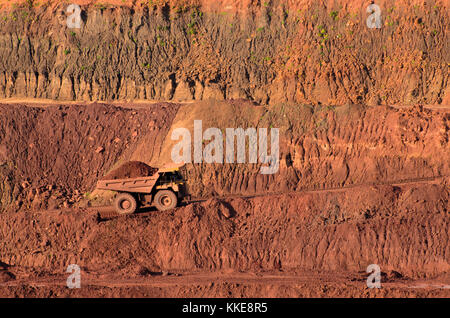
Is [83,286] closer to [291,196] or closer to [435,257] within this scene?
[291,196]

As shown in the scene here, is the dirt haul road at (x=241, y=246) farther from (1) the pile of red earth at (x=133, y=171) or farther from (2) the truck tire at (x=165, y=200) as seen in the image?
(1) the pile of red earth at (x=133, y=171)

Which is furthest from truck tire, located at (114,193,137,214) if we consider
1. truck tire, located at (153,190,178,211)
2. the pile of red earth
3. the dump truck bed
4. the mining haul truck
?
the pile of red earth

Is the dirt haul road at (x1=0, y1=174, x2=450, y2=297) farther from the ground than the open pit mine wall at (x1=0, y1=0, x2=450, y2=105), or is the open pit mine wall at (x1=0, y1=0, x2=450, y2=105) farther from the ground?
the open pit mine wall at (x1=0, y1=0, x2=450, y2=105)

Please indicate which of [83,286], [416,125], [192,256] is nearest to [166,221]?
[192,256]

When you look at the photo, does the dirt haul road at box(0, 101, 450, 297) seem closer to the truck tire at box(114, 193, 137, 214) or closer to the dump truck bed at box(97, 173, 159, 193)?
the truck tire at box(114, 193, 137, 214)

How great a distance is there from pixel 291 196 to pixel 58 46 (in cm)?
2578

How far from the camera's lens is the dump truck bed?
122ft

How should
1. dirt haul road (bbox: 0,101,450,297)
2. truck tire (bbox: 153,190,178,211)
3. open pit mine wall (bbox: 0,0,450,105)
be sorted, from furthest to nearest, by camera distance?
open pit mine wall (bbox: 0,0,450,105) → truck tire (bbox: 153,190,178,211) → dirt haul road (bbox: 0,101,450,297)

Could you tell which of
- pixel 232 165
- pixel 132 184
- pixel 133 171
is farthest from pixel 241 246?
pixel 232 165

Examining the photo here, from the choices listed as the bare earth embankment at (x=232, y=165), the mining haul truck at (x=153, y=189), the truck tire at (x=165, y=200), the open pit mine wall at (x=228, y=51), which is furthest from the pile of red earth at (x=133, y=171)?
the open pit mine wall at (x=228, y=51)

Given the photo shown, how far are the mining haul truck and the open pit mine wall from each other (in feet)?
64.8

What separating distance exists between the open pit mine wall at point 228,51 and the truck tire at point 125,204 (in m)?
19.8

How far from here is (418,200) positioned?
37.9 meters

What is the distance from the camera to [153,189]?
122ft
